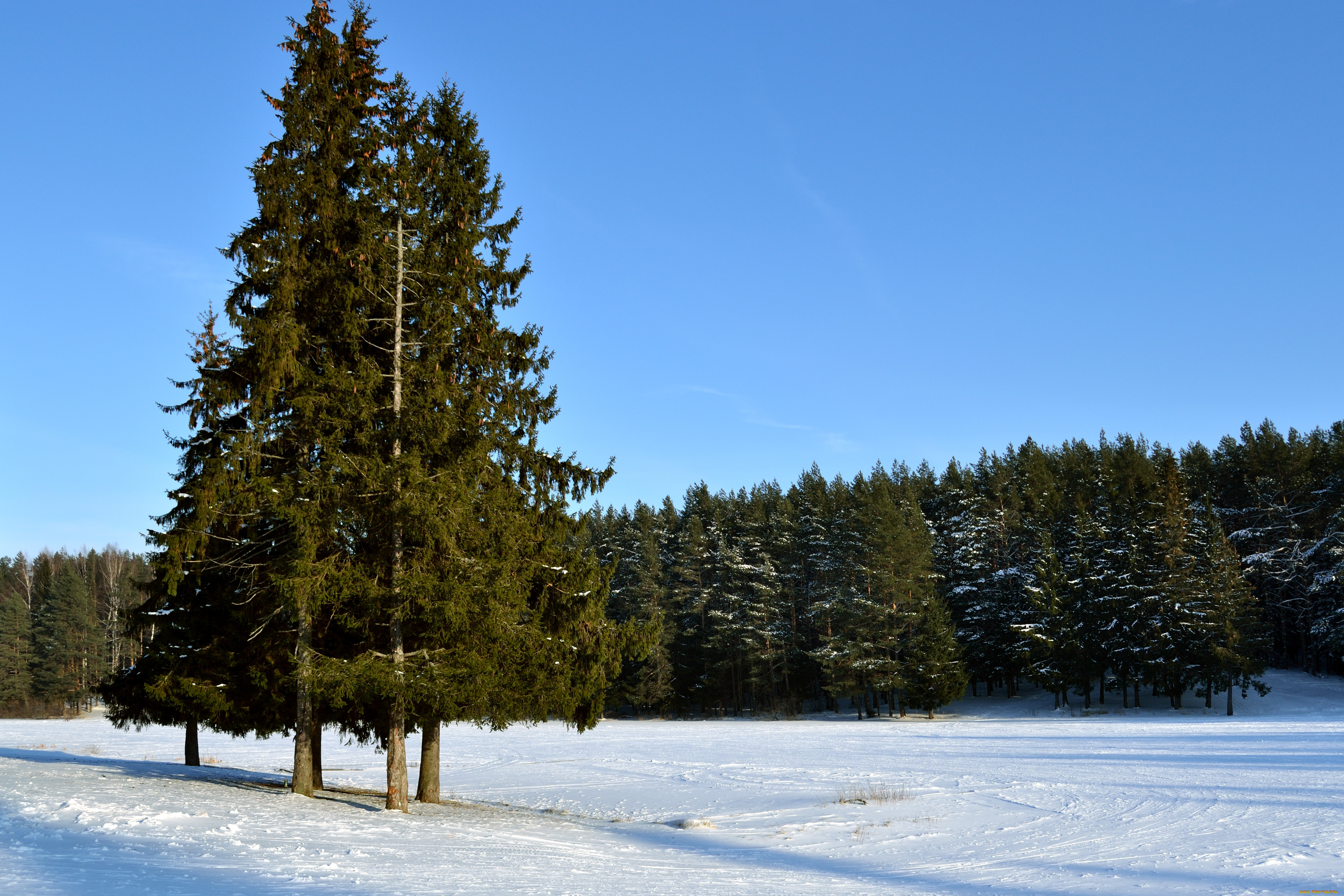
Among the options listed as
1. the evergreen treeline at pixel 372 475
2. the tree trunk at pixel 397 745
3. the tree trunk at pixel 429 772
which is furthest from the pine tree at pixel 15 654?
the tree trunk at pixel 397 745

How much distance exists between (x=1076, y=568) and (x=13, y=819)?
60429 mm

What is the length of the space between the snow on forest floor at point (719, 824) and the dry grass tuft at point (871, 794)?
119 mm

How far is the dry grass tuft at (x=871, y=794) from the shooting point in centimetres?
1734

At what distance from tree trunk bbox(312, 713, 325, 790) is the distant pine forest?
2816cm

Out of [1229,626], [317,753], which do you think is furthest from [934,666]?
[317,753]

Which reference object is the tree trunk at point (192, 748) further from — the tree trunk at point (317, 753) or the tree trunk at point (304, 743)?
the tree trunk at point (304, 743)

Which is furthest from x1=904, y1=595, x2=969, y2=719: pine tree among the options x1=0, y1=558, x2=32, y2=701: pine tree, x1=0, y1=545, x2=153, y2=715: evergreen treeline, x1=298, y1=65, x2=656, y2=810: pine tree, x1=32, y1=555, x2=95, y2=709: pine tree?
x1=0, y1=558, x2=32, y2=701: pine tree

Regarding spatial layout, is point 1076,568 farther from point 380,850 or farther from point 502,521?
point 380,850

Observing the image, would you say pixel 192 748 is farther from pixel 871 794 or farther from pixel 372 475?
pixel 871 794

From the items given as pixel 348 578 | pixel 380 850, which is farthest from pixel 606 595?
pixel 380 850

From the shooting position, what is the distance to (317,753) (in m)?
18.2

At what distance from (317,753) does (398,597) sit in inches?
221

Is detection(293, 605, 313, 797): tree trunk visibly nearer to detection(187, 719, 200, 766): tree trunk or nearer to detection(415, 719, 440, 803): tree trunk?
detection(415, 719, 440, 803): tree trunk

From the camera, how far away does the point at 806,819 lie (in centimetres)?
1566
